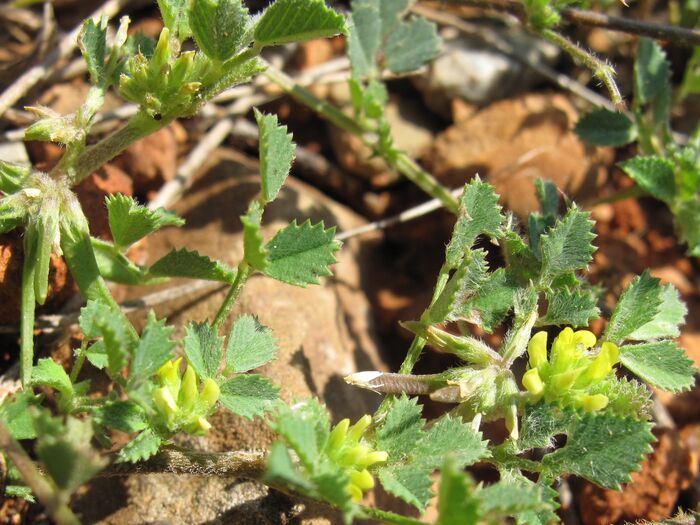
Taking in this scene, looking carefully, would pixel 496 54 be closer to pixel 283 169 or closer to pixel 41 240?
pixel 283 169

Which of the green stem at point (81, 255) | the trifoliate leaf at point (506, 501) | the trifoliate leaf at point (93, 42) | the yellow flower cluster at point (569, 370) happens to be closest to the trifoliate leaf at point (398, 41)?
the trifoliate leaf at point (93, 42)

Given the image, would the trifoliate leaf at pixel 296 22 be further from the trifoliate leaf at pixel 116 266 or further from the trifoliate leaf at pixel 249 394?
the trifoliate leaf at pixel 249 394

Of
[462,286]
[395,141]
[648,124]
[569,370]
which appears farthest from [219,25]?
[648,124]

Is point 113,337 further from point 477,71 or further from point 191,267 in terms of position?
point 477,71

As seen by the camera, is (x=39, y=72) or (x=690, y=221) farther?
(x=39, y=72)

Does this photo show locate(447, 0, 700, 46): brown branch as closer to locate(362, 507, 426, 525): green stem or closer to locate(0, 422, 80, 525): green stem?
locate(362, 507, 426, 525): green stem

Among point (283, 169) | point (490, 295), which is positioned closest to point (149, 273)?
point (283, 169)
